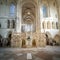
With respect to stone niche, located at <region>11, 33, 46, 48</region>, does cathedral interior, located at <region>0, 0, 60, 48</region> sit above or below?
above

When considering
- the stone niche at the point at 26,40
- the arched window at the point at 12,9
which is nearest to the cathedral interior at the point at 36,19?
the arched window at the point at 12,9

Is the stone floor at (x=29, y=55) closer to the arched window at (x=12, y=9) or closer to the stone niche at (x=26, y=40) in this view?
the stone niche at (x=26, y=40)

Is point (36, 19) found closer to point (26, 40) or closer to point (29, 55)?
point (26, 40)

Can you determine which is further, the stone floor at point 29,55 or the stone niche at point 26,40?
the stone niche at point 26,40

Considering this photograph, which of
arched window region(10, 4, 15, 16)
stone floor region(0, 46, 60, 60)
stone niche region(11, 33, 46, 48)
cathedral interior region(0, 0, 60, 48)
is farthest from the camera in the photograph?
arched window region(10, 4, 15, 16)

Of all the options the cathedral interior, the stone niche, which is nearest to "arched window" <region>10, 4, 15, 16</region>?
the cathedral interior

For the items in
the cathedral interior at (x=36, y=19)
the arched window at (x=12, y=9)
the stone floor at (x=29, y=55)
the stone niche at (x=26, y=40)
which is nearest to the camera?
the stone floor at (x=29, y=55)

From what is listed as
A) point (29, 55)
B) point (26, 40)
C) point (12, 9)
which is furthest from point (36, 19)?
point (29, 55)

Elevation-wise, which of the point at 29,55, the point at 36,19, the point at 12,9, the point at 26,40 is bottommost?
the point at 29,55

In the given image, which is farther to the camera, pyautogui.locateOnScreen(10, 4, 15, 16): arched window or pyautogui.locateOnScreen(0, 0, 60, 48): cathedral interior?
pyautogui.locateOnScreen(10, 4, 15, 16): arched window

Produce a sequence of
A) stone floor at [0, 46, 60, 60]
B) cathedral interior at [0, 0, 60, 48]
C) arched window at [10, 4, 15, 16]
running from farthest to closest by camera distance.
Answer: arched window at [10, 4, 15, 16]
cathedral interior at [0, 0, 60, 48]
stone floor at [0, 46, 60, 60]

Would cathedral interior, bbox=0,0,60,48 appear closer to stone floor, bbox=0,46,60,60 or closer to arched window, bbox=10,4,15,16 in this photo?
arched window, bbox=10,4,15,16

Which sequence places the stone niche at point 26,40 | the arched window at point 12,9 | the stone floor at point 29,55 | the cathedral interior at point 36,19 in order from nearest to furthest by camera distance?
the stone floor at point 29,55
the stone niche at point 26,40
the cathedral interior at point 36,19
the arched window at point 12,9

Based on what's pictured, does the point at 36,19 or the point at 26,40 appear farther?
the point at 36,19
